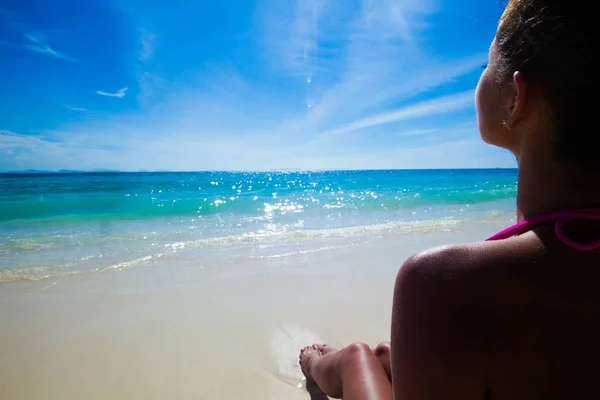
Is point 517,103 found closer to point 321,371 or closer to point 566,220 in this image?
point 566,220

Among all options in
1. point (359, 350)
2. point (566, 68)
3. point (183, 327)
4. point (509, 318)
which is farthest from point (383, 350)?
point (183, 327)

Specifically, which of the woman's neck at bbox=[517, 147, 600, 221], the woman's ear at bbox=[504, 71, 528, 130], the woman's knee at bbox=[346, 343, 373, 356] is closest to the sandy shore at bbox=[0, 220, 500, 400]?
the woman's knee at bbox=[346, 343, 373, 356]

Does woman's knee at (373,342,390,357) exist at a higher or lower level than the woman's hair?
lower

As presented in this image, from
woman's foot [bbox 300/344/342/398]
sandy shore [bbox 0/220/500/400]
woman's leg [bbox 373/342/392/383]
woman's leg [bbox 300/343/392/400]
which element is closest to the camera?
woman's leg [bbox 300/343/392/400]

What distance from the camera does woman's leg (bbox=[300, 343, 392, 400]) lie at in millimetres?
1505

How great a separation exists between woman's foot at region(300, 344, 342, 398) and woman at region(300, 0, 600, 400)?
4.13 feet

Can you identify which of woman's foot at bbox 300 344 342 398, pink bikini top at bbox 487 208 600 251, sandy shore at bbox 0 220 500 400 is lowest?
sandy shore at bbox 0 220 500 400

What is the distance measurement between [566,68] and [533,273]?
42 cm

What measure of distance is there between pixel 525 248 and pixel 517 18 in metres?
0.53

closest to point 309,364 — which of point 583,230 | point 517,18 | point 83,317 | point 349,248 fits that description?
point 583,230

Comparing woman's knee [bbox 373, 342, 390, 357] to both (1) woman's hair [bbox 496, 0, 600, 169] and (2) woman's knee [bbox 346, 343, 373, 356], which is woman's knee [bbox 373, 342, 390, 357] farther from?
(1) woman's hair [bbox 496, 0, 600, 169]

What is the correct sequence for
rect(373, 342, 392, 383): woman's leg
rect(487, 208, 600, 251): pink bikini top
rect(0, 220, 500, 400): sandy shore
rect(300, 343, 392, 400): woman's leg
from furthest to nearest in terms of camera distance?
1. rect(0, 220, 500, 400): sandy shore
2. rect(373, 342, 392, 383): woman's leg
3. rect(300, 343, 392, 400): woman's leg
4. rect(487, 208, 600, 251): pink bikini top

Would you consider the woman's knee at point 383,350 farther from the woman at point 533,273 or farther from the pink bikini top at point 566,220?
the pink bikini top at point 566,220

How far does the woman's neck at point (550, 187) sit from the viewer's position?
0.67 meters
